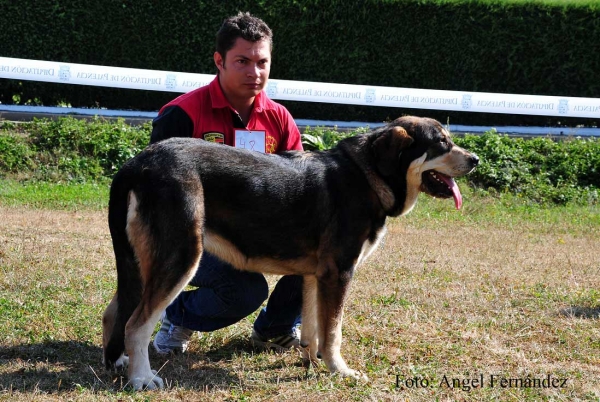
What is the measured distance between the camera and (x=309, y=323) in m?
5.34

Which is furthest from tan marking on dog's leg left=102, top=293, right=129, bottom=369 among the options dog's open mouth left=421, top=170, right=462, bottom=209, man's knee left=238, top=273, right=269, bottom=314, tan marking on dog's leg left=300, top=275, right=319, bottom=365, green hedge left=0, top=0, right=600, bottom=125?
green hedge left=0, top=0, right=600, bottom=125

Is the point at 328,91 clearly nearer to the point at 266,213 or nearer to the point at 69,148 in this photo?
the point at 69,148

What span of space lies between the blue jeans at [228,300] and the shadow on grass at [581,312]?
238 cm

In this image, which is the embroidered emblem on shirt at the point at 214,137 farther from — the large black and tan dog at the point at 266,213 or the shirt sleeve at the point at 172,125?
the large black and tan dog at the point at 266,213

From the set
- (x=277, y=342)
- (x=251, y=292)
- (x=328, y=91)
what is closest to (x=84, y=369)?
(x=251, y=292)

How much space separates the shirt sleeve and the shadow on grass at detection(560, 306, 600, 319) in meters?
3.47

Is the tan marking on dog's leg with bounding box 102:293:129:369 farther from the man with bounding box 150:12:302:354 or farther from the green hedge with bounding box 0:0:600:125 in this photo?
the green hedge with bounding box 0:0:600:125

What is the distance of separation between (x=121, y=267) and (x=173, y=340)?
1.00 meters

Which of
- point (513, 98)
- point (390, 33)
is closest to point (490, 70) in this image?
point (513, 98)

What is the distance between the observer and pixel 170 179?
4520 mm

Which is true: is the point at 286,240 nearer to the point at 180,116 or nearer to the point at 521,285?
the point at 180,116

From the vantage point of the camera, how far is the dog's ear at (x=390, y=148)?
504 centimetres

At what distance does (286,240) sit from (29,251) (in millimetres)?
3947

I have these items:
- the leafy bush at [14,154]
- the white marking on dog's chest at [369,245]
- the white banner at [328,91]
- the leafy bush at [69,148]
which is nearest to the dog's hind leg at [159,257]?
the white marking on dog's chest at [369,245]
